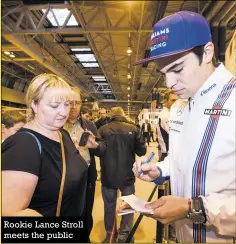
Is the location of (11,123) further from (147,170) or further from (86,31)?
(86,31)

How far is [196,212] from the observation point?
653 millimetres

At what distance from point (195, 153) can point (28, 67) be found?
7.06 meters

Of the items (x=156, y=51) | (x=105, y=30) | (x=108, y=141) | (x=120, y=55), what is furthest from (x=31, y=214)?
(x=120, y=55)

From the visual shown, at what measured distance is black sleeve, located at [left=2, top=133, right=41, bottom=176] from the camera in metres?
0.76

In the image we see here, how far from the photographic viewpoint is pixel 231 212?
61cm

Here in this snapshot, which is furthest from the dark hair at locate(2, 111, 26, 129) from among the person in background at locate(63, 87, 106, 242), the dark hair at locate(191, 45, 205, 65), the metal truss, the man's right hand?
the metal truss

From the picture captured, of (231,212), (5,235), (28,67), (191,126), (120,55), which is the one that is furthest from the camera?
(28,67)

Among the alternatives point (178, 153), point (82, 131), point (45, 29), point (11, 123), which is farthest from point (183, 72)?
point (45, 29)

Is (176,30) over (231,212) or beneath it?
over

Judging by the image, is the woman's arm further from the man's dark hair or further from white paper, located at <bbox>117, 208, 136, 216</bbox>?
the man's dark hair

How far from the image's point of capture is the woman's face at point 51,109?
92cm

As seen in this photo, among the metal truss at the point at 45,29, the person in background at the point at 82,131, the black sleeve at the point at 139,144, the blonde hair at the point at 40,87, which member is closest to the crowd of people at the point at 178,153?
the blonde hair at the point at 40,87

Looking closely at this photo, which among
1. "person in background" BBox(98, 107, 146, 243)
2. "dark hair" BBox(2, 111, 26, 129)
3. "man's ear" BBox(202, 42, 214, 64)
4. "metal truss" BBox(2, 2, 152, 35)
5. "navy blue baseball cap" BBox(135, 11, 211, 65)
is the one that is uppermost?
"metal truss" BBox(2, 2, 152, 35)

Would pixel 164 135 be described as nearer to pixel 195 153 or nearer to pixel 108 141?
pixel 108 141
